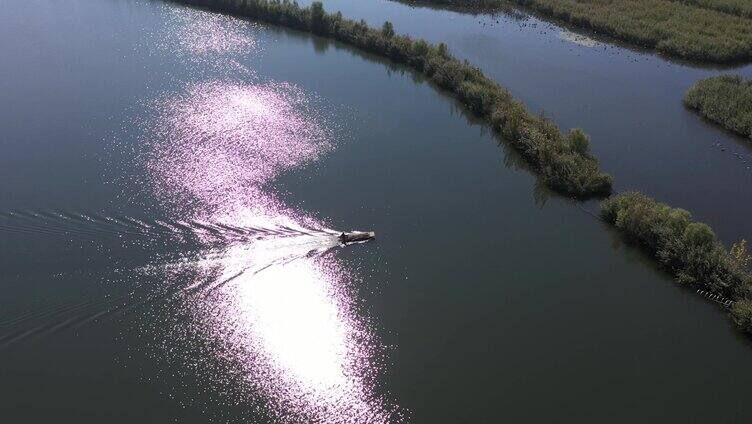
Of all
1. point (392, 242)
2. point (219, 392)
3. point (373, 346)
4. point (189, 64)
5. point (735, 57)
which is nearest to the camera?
point (219, 392)

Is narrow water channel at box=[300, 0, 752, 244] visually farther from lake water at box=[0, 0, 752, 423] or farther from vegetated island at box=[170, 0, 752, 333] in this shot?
vegetated island at box=[170, 0, 752, 333]

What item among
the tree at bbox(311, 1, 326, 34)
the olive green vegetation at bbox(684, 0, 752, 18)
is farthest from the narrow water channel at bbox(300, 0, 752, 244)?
the olive green vegetation at bbox(684, 0, 752, 18)

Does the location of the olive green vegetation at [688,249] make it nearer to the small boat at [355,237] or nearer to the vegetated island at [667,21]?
the small boat at [355,237]

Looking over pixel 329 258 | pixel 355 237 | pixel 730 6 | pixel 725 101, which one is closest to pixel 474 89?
pixel 725 101

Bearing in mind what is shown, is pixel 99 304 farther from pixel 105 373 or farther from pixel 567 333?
pixel 567 333

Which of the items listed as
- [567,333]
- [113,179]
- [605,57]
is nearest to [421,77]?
[605,57]

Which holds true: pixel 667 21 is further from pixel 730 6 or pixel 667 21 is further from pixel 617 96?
pixel 617 96

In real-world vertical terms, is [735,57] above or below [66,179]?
above
